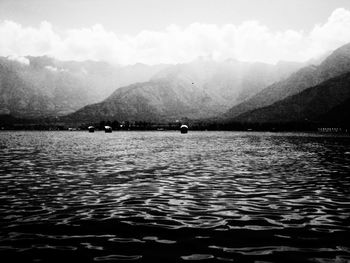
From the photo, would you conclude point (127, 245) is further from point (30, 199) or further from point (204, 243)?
point (30, 199)

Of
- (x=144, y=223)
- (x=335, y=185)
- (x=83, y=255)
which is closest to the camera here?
(x=83, y=255)

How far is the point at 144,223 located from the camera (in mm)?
20734

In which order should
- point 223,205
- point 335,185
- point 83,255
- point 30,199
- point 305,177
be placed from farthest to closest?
1. point 305,177
2. point 335,185
3. point 30,199
4. point 223,205
5. point 83,255

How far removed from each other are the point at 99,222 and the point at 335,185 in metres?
23.2

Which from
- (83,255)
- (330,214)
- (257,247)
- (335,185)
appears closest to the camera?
(83,255)

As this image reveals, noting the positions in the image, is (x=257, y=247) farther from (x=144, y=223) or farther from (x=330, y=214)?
(x=330, y=214)

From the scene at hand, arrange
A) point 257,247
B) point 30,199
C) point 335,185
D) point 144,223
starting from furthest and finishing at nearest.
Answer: point 335,185 → point 30,199 → point 144,223 → point 257,247

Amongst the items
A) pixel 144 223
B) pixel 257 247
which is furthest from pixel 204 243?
pixel 144 223

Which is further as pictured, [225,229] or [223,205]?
[223,205]

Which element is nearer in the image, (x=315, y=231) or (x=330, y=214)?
(x=315, y=231)

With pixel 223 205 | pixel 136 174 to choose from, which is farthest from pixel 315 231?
pixel 136 174

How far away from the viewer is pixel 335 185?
3522 centimetres

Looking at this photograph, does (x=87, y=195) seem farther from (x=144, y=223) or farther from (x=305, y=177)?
(x=305, y=177)

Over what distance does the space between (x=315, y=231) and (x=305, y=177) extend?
2308cm
